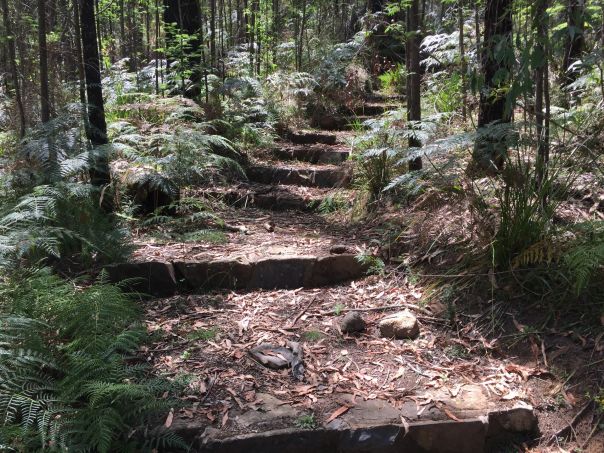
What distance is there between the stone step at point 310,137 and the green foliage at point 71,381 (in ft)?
16.6

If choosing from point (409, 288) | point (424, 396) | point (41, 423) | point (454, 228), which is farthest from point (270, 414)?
point (454, 228)

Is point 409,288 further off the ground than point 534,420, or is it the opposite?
point 409,288

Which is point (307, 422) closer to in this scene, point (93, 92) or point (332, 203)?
point (332, 203)

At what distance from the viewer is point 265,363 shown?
3.12 m

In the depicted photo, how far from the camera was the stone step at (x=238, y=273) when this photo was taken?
13.1 ft

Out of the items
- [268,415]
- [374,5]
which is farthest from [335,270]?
[374,5]

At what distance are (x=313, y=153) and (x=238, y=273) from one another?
11.3ft

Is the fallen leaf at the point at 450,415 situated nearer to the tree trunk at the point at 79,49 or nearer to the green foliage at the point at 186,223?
the green foliage at the point at 186,223

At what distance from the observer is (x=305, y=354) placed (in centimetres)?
324

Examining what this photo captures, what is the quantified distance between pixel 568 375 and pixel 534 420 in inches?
14.2

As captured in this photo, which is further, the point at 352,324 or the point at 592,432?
the point at 352,324

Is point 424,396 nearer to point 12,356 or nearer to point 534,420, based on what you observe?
point 534,420

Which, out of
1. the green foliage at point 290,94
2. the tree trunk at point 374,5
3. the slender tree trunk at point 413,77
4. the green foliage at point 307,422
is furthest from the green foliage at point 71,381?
the tree trunk at point 374,5

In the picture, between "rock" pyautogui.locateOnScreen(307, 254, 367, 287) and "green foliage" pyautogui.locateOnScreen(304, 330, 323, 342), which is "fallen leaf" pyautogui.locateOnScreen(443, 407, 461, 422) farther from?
"rock" pyautogui.locateOnScreen(307, 254, 367, 287)
